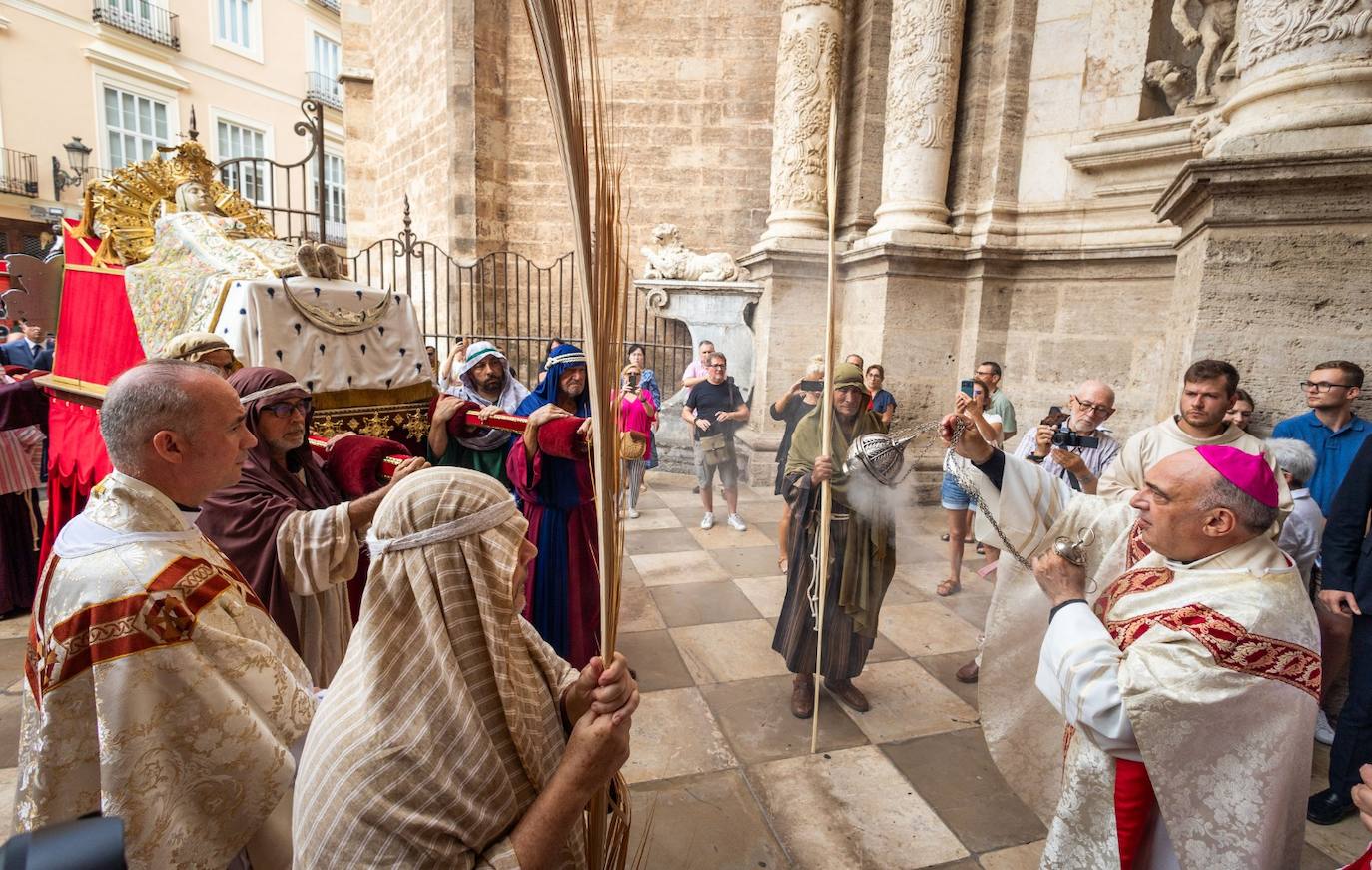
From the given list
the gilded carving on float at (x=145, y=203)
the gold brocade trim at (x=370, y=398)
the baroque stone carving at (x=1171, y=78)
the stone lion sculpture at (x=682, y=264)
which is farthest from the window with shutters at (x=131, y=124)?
the baroque stone carving at (x=1171, y=78)

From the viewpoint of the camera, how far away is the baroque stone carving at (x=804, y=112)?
7.61 m

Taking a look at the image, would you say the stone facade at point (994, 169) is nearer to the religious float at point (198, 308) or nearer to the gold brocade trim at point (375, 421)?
the gold brocade trim at point (375, 421)

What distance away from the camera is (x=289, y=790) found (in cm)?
145

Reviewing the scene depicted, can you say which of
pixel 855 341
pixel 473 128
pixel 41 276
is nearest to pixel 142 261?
pixel 41 276

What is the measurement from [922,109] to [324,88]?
25815mm

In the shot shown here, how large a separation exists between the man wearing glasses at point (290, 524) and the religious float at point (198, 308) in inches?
19.9

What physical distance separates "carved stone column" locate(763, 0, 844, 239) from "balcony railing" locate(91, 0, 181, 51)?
2087cm

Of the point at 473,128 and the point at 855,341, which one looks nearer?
the point at 855,341

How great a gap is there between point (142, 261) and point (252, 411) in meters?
1.67

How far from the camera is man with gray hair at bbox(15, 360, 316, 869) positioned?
1.26m

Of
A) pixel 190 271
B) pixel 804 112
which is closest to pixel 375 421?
pixel 190 271

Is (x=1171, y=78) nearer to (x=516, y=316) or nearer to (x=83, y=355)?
(x=83, y=355)

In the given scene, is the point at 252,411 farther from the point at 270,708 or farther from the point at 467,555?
the point at 467,555

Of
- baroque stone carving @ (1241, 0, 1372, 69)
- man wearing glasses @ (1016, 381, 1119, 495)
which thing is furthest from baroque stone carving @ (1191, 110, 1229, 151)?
man wearing glasses @ (1016, 381, 1119, 495)
